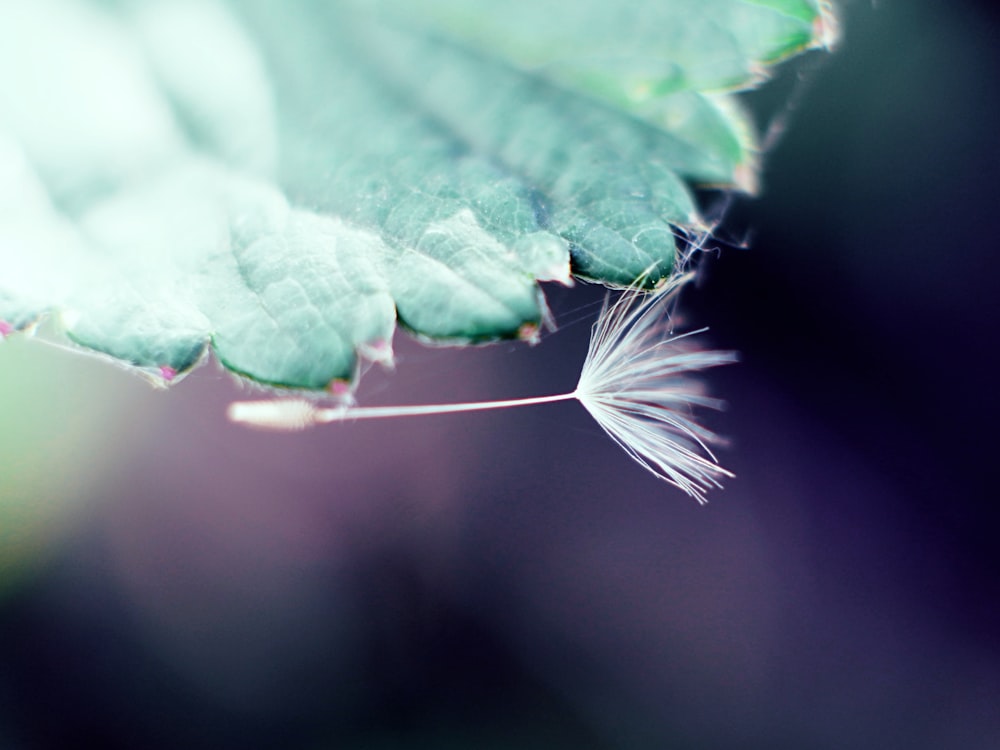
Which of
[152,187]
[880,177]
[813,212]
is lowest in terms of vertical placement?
[152,187]

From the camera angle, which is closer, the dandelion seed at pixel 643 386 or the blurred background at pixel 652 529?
the dandelion seed at pixel 643 386

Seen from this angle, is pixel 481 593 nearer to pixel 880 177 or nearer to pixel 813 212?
pixel 813 212

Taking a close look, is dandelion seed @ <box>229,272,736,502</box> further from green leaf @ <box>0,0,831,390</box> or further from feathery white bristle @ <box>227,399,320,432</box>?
green leaf @ <box>0,0,831,390</box>

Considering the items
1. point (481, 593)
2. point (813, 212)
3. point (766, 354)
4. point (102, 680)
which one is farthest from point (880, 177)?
point (102, 680)

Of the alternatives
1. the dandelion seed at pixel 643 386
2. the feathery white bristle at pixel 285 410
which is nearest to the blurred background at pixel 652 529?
the dandelion seed at pixel 643 386

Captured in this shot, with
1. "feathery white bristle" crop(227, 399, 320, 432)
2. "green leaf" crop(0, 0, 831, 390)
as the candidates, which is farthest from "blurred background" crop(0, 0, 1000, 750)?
"green leaf" crop(0, 0, 831, 390)

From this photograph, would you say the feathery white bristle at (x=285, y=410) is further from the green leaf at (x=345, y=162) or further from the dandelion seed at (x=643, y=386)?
the green leaf at (x=345, y=162)
